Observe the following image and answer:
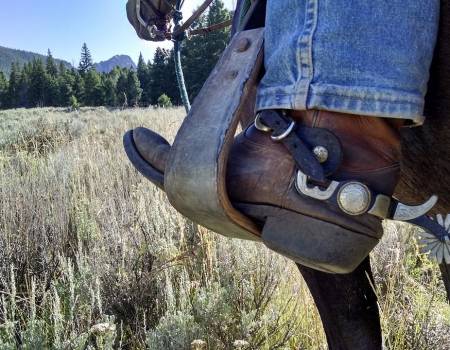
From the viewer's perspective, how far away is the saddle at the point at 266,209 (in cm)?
85

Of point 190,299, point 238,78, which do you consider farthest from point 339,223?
point 190,299

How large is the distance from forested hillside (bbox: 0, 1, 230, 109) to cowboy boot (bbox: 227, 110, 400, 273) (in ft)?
77.4

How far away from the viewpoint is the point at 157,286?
93.1 inches

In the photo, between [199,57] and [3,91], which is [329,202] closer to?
[199,57]

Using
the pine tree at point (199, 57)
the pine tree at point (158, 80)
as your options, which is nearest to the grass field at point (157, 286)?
the pine tree at point (199, 57)

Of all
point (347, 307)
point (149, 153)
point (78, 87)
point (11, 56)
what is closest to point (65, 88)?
point (78, 87)

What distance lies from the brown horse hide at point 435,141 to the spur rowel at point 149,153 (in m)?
0.55

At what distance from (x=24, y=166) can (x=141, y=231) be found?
102 inches

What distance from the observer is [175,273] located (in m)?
2.51

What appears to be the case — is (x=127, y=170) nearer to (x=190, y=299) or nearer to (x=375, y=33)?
(x=190, y=299)

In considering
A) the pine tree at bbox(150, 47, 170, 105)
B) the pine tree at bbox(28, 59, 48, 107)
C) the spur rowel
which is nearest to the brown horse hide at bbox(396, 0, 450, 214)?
the spur rowel

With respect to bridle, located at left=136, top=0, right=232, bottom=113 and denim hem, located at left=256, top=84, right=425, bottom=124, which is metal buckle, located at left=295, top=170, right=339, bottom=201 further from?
bridle, located at left=136, top=0, right=232, bottom=113

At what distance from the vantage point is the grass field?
1882 mm

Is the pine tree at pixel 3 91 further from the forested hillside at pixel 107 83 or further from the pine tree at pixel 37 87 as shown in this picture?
the pine tree at pixel 37 87
